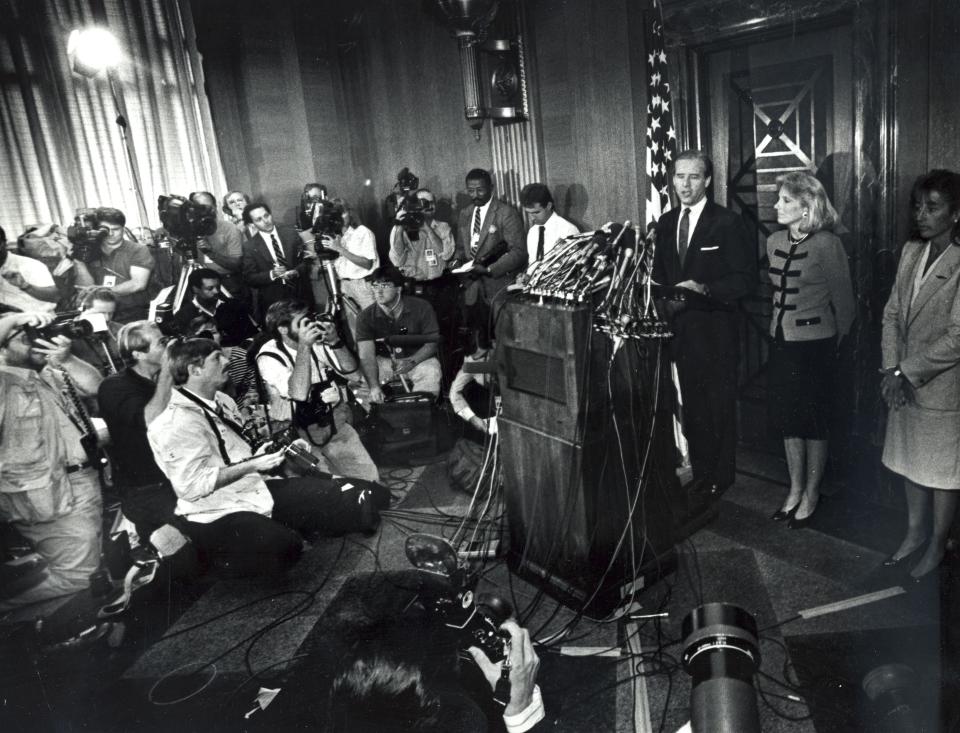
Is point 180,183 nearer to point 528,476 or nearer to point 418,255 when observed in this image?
point 528,476

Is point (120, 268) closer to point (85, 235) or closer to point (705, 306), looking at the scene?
point (85, 235)

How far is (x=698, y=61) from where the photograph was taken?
4082 millimetres

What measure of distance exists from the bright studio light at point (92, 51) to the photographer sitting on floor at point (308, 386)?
5.48 ft

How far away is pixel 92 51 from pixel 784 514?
3.69 metres

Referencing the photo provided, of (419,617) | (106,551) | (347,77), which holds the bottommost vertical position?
(419,617)

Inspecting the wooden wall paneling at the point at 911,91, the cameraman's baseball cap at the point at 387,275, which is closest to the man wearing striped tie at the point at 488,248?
the cameraman's baseball cap at the point at 387,275

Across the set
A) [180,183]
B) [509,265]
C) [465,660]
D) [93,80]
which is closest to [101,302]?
[180,183]

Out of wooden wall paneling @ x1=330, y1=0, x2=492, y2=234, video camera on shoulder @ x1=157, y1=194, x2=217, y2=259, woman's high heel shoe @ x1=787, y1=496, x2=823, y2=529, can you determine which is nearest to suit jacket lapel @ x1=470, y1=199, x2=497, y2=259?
wooden wall paneling @ x1=330, y1=0, x2=492, y2=234

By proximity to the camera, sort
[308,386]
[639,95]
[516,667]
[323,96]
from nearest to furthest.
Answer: [516,667] → [308,386] → [639,95] → [323,96]

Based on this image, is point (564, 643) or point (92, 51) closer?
point (92, 51)

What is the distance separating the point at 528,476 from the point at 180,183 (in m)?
2.10

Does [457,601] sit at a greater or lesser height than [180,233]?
lesser

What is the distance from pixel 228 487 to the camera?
3.48 metres

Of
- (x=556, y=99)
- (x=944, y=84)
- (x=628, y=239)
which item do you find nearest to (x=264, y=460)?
(x=628, y=239)
